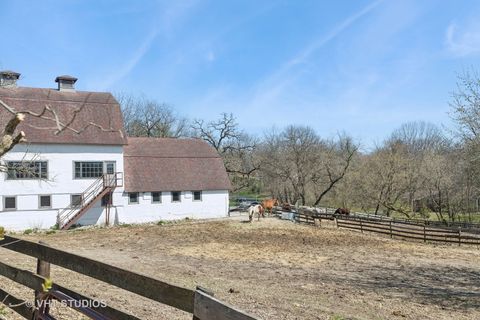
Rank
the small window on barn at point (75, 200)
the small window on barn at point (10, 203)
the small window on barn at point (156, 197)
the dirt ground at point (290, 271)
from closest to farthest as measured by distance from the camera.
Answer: the dirt ground at point (290, 271) → the small window on barn at point (10, 203) → the small window on barn at point (75, 200) → the small window on barn at point (156, 197)

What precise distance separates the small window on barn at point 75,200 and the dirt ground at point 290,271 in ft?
22.3

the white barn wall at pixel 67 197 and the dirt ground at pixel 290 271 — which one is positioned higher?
the white barn wall at pixel 67 197

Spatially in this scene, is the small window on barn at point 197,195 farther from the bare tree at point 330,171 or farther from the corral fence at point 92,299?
the corral fence at point 92,299

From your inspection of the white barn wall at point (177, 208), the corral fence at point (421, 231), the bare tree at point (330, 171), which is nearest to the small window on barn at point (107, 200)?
the white barn wall at point (177, 208)

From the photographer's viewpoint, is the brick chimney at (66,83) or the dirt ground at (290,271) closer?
the dirt ground at (290,271)

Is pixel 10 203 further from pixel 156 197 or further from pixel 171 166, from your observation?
pixel 171 166

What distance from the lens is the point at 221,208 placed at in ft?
135

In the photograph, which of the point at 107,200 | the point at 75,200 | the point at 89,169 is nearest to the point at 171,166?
the point at 107,200

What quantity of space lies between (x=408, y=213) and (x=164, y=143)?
27735 millimetres

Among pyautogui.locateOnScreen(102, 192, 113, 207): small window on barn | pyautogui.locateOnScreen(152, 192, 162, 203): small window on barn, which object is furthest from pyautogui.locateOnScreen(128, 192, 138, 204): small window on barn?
pyautogui.locateOnScreen(102, 192, 113, 207): small window on barn

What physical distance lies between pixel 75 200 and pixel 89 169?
8.58 feet

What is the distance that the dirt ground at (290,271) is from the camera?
905 cm

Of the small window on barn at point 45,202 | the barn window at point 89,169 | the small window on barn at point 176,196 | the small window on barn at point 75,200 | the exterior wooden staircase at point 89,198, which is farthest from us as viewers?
the small window on barn at point 176,196

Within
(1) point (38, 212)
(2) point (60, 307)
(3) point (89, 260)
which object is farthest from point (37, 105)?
(3) point (89, 260)
